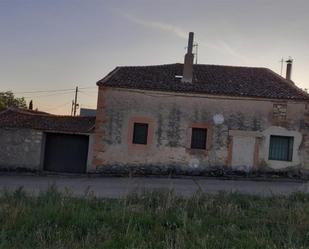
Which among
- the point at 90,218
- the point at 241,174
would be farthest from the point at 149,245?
the point at 241,174

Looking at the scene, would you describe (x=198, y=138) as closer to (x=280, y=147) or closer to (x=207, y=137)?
(x=207, y=137)

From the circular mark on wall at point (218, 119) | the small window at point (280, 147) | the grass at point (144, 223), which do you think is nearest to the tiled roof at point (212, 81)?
the circular mark on wall at point (218, 119)

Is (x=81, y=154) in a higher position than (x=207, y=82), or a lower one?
lower

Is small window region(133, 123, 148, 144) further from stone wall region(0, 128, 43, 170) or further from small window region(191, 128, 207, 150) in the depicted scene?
stone wall region(0, 128, 43, 170)

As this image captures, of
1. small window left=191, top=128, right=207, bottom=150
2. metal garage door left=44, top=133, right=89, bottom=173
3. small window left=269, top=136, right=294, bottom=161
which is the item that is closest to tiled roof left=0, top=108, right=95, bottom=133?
metal garage door left=44, top=133, right=89, bottom=173

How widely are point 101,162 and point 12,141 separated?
5.34 meters

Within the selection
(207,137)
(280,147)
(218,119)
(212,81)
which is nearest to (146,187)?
(207,137)

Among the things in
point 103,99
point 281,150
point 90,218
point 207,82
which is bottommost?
point 90,218

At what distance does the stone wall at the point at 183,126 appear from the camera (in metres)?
24.8

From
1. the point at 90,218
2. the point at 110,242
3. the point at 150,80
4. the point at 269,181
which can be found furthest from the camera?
the point at 150,80

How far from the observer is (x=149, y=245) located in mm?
5980

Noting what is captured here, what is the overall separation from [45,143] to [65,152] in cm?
129

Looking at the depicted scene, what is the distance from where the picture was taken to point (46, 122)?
1059 inches

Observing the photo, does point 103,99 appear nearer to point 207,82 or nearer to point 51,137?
point 51,137
